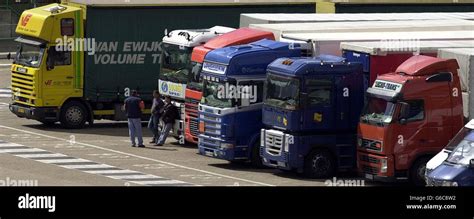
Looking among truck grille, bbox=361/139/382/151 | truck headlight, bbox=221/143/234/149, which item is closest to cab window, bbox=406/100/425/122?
truck grille, bbox=361/139/382/151

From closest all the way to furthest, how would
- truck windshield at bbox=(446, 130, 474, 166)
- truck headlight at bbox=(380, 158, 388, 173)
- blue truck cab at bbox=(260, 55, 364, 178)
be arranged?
1. truck windshield at bbox=(446, 130, 474, 166)
2. truck headlight at bbox=(380, 158, 388, 173)
3. blue truck cab at bbox=(260, 55, 364, 178)

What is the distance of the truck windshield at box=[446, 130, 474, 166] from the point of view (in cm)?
2788

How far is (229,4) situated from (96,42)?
4.17 meters

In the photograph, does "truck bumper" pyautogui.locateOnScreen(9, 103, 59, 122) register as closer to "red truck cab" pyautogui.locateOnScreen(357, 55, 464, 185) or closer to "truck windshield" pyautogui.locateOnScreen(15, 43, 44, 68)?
"truck windshield" pyautogui.locateOnScreen(15, 43, 44, 68)

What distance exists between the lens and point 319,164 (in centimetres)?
3231

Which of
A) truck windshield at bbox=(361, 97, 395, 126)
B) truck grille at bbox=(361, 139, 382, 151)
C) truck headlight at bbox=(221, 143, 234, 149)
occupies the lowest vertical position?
truck headlight at bbox=(221, 143, 234, 149)

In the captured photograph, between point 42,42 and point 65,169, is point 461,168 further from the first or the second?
point 42,42

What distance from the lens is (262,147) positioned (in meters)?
33.1

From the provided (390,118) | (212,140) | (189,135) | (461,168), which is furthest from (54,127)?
(461,168)

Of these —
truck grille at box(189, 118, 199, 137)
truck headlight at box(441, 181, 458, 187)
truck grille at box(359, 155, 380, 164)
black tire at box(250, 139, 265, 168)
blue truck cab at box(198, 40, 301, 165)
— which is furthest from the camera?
truck grille at box(189, 118, 199, 137)

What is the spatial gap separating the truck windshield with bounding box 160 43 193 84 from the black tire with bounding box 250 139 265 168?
4.54m

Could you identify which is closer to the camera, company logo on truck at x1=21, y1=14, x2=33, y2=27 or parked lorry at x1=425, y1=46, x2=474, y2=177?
parked lorry at x1=425, y1=46, x2=474, y2=177

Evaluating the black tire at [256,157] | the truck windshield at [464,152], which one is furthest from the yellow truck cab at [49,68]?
the truck windshield at [464,152]

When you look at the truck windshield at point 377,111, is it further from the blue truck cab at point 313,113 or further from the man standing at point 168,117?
the man standing at point 168,117
